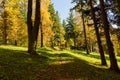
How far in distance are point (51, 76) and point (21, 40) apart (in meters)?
45.7

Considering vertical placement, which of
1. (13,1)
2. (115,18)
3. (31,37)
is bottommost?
(31,37)

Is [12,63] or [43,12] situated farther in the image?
[43,12]

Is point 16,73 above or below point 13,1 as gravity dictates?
below

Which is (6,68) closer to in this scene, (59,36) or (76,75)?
(76,75)

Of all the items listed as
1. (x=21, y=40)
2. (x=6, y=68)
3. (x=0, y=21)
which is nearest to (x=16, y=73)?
(x=6, y=68)

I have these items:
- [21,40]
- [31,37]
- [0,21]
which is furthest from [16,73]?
[21,40]

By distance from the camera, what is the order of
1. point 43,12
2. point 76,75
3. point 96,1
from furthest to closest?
1. point 43,12
2. point 96,1
3. point 76,75

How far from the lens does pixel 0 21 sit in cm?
4366

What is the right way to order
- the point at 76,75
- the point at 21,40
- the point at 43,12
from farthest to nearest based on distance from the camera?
the point at 21,40, the point at 43,12, the point at 76,75

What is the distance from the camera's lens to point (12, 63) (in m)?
15.6

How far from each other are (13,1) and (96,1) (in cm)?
1973

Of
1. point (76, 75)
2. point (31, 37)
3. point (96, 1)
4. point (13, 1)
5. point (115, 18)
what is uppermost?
point (13, 1)

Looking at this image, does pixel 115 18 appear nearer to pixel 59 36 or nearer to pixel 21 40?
pixel 21 40

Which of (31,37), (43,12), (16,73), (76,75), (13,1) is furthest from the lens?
(13,1)
